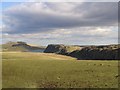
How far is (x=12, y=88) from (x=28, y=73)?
37.5 feet

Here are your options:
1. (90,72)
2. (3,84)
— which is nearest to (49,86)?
(3,84)

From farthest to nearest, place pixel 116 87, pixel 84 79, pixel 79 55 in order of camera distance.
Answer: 1. pixel 79 55
2. pixel 84 79
3. pixel 116 87

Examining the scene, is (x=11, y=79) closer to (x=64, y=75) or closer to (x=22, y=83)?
(x=22, y=83)

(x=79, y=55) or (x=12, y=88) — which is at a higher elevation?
(x=12, y=88)

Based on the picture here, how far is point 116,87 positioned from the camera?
29484 mm

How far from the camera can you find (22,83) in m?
32.5

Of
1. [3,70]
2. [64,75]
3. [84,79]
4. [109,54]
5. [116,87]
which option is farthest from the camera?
[109,54]

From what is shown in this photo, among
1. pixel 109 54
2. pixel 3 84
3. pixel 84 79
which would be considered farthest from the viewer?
pixel 109 54

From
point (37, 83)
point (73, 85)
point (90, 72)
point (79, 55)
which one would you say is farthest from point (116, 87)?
point (79, 55)

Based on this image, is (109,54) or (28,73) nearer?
(28,73)

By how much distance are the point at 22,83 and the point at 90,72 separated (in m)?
11.2

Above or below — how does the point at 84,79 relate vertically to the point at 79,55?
above

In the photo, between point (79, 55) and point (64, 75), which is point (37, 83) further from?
point (79, 55)

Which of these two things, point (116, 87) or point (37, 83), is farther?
point (37, 83)
